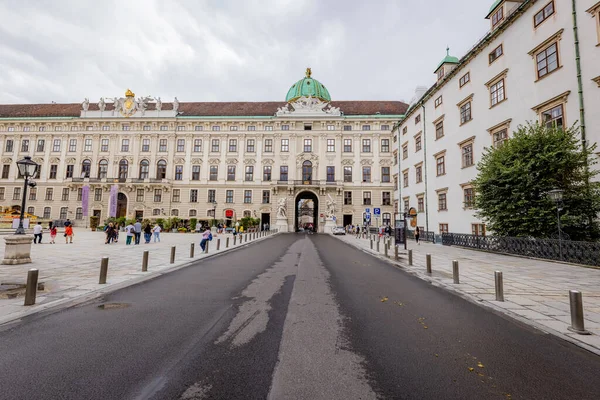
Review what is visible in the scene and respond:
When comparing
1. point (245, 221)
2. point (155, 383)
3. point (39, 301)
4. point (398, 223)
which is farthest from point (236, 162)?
point (155, 383)

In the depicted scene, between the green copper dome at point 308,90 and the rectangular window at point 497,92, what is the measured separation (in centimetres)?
3472

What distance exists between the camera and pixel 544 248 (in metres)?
13.4

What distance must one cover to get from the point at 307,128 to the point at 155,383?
161ft

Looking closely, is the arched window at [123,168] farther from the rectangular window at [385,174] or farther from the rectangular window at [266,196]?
the rectangular window at [385,174]

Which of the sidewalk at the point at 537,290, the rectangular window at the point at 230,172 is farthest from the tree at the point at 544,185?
the rectangular window at the point at 230,172

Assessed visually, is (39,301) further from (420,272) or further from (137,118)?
(137,118)

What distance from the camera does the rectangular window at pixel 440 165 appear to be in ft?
87.2

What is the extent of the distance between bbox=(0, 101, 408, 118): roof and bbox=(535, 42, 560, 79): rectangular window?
32924mm

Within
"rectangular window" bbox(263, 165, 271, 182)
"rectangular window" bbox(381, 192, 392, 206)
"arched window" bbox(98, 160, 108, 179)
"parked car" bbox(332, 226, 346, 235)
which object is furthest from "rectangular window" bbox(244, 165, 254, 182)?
"arched window" bbox(98, 160, 108, 179)

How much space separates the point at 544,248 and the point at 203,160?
47242mm

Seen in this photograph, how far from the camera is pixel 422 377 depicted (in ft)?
10.0

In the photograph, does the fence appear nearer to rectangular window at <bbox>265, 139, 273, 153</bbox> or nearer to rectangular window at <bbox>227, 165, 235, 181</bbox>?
rectangular window at <bbox>265, 139, 273, 153</bbox>

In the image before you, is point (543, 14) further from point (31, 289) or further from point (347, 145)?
point (347, 145)

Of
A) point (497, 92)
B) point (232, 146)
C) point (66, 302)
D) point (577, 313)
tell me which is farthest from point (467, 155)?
point (232, 146)
